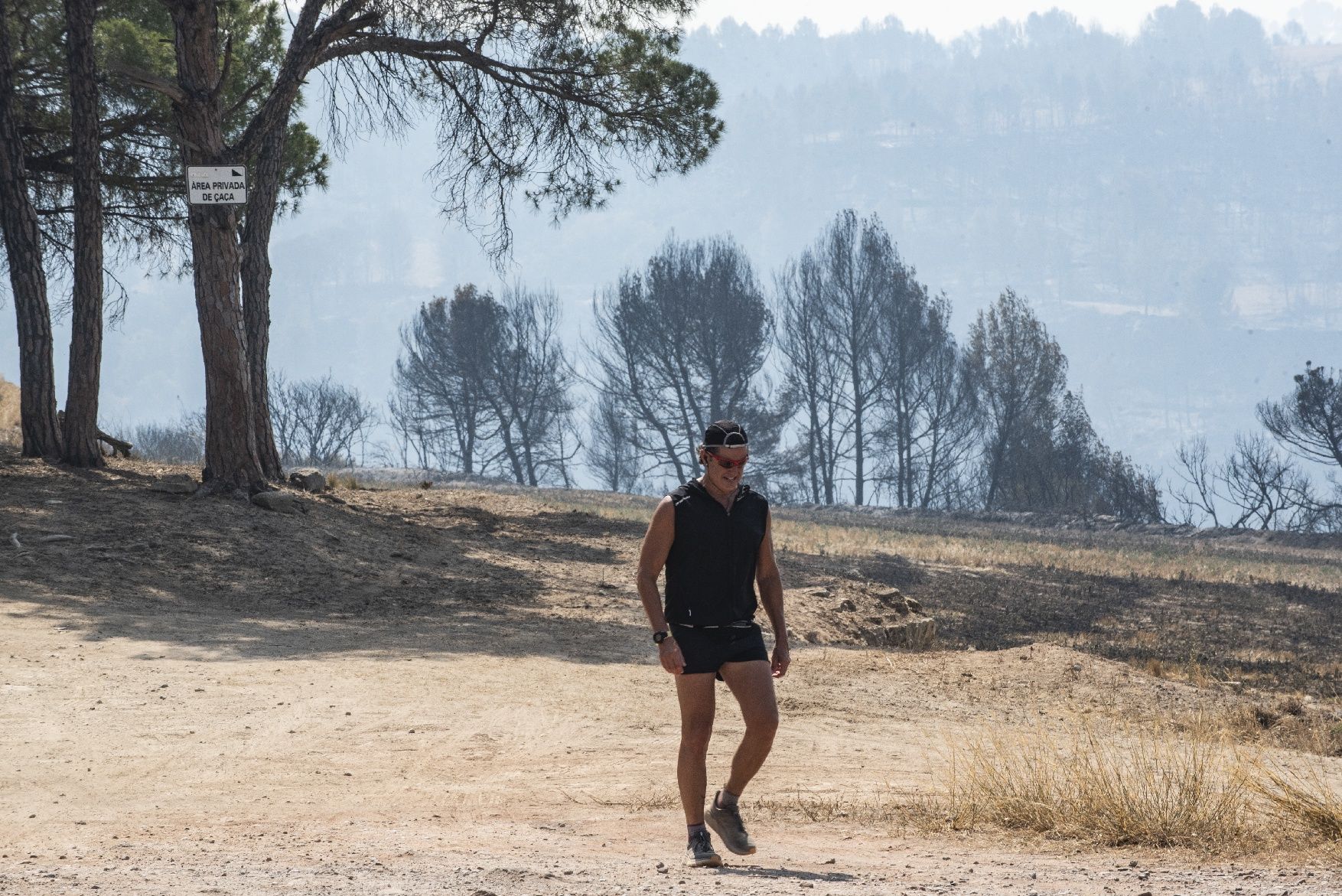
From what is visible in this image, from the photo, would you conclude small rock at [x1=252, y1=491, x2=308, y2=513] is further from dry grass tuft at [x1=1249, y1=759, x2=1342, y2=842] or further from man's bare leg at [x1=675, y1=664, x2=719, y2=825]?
dry grass tuft at [x1=1249, y1=759, x2=1342, y2=842]

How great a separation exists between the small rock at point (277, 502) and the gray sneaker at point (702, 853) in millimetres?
11349

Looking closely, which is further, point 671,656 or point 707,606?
point 707,606

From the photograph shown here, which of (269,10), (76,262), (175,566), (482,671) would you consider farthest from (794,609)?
(269,10)

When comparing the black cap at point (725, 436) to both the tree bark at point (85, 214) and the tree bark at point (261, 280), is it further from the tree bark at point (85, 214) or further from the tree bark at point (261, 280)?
the tree bark at point (85, 214)

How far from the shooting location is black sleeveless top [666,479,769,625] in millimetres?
5609

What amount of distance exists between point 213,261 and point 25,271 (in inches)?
137

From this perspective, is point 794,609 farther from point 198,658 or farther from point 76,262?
point 76,262

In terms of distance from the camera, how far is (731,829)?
19.2 feet

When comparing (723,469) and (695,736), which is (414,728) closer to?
(695,736)

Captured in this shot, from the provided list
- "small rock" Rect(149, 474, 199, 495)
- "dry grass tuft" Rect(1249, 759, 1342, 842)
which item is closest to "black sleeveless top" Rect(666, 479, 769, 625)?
"dry grass tuft" Rect(1249, 759, 1342, 842)

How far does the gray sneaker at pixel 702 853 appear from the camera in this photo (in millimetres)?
5555

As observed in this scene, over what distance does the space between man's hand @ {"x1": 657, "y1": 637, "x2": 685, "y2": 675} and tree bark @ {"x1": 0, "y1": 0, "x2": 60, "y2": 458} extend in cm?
1411

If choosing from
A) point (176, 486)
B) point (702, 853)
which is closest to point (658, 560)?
point (702, 853)

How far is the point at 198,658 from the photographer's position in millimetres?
10234
